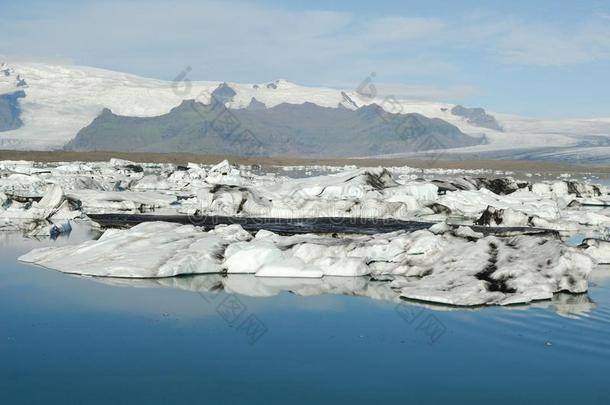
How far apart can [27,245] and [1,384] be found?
1300cm

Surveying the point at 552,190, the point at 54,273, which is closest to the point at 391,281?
the point at 54,273

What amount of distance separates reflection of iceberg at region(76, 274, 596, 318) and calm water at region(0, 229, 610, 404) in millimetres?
102

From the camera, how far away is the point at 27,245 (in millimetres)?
21828

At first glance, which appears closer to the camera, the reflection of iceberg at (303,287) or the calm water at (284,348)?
the calm water at (284,348)

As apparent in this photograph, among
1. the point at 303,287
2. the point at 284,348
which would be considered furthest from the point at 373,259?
the point at 284,348

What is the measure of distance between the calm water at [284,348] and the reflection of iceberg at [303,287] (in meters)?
0.10

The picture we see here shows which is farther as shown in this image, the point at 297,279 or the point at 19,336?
the point at 297,279

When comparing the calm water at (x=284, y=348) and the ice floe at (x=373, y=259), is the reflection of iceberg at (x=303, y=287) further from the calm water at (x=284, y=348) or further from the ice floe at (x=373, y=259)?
the ice floe at (x=373, y=259)

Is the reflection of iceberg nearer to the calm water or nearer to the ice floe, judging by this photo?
the calm water

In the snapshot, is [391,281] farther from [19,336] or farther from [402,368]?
[19,336]

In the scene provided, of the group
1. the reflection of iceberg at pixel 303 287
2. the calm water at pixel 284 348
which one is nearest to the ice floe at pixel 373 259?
the reflection of iceberg at pixel 303 287

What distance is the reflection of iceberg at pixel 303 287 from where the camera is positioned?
47.5ft

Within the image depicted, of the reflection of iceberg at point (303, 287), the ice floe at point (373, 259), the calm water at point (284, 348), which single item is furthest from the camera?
the ice floe at point (373, 259)

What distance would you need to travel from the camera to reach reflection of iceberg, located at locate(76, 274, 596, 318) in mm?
14477
